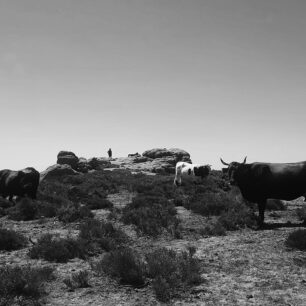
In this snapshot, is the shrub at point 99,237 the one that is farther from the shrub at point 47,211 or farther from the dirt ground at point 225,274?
the shrub at point 47,211

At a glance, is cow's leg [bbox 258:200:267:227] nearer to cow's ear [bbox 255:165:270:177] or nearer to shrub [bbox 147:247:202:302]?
cow's ear [bbox 255:165:270:177]

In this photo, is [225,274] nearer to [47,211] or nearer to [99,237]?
[99,237]

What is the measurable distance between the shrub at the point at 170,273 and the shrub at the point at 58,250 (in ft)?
8.07

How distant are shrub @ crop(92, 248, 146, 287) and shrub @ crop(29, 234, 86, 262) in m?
1.48

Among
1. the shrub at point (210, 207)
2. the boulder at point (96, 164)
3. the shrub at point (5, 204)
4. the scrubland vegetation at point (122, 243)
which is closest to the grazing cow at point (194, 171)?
the scrubland vegetation at point (122, 243)

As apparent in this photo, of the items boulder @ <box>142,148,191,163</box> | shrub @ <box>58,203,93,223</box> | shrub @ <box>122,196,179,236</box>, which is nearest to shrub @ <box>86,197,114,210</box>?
shrub @ <box>58,203,93,223</box>

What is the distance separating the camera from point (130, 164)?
54.9 metres

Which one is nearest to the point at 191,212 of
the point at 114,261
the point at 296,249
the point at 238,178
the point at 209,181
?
the point at 238,178

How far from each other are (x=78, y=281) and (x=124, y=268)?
1.07m

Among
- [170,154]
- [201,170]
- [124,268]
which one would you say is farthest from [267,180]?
[170,154]

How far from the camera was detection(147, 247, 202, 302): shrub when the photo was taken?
7117 mm

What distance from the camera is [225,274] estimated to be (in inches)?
321

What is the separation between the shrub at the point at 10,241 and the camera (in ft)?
35.7

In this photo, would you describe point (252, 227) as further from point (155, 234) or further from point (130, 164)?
point (130, 164)
